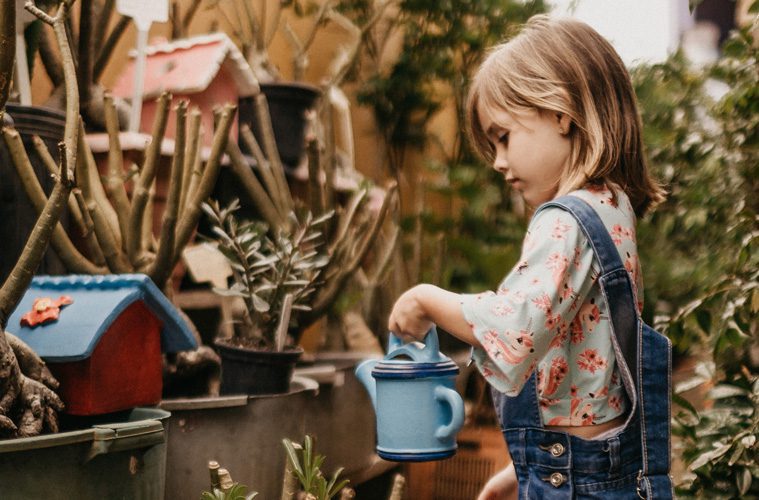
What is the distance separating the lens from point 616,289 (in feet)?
3.96

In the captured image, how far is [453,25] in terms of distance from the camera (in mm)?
4465

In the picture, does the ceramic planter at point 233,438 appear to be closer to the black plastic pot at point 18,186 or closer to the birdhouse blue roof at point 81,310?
the birdhouse blue roof at point 81,310

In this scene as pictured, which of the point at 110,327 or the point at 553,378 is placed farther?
the point at 110,327

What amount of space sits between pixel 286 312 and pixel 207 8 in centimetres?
183

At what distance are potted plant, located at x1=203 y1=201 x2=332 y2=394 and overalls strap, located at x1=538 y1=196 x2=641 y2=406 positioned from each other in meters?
1.08

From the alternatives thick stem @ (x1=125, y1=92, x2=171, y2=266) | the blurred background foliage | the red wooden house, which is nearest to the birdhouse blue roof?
thick stem @ (x1=125, y1=92, x2=171, y2=266)

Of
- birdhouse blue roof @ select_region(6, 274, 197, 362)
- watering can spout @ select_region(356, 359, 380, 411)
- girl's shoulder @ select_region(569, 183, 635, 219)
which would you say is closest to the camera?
girl's shoulder @ select_region(569, 183, 635, 219)

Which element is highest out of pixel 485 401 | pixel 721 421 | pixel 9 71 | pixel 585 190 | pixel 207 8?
pixel 207 8

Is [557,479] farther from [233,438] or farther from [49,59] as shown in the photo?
[49,59]

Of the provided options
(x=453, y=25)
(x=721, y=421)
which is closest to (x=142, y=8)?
(x=721, y=421)

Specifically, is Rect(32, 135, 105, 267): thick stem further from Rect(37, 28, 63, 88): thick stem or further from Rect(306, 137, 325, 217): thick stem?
Rect(306, 137, 325, 217): thick stem

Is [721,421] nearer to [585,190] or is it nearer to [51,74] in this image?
[585,190]

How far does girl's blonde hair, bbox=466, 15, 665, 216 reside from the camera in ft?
4.15

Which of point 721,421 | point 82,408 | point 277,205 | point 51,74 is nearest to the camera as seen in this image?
point 82,408
